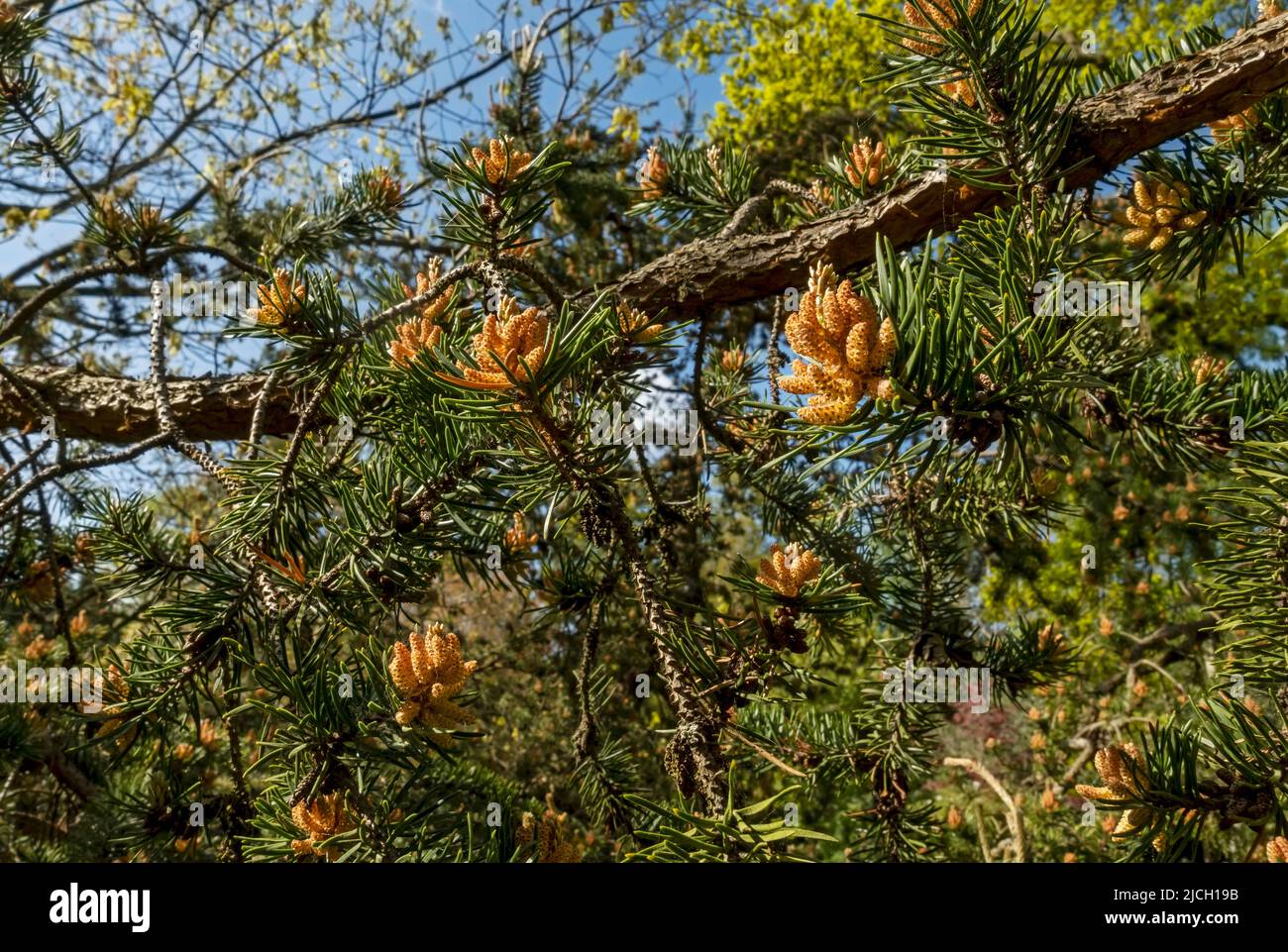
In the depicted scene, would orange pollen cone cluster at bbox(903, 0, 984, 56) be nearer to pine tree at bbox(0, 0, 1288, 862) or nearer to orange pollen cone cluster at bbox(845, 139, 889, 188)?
pine tree at bbox(0, 0, 1288, 862)

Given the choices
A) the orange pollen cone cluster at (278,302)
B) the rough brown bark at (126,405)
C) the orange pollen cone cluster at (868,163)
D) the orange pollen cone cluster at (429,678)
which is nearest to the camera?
the orange pollen cone cluster at (429,678)

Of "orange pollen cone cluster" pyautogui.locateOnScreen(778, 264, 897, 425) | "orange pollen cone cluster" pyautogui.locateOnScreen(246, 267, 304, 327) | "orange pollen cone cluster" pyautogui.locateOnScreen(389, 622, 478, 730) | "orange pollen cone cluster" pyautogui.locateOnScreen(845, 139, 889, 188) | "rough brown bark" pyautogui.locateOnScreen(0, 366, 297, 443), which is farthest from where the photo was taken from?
"rough brown bark" pyautogui.locateOnScreen(0, 366, 297, 443)

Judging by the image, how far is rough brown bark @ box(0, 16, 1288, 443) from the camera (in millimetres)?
759

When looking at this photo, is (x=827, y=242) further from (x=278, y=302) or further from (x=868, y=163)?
(x=278, y=302)

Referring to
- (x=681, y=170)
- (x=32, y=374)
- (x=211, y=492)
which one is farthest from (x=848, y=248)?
(x=211, y=492)

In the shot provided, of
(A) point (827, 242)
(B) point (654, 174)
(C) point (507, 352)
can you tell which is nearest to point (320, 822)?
(C) point (507, 352)

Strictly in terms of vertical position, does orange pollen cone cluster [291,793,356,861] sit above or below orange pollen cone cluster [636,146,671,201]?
below

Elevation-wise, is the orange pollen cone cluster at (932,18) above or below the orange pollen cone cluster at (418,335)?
above

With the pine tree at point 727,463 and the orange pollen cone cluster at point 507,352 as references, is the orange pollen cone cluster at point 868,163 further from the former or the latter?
the orange pollen cone cluster at point 507,352

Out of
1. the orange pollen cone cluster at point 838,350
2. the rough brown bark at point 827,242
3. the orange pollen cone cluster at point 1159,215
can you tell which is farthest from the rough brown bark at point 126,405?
the orange pollen cone cluster at point 1159,215

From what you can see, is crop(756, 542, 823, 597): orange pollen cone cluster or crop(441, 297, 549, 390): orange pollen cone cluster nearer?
crop(441, 297, 549, 390): orange pollen cone cluster

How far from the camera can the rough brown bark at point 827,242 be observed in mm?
759

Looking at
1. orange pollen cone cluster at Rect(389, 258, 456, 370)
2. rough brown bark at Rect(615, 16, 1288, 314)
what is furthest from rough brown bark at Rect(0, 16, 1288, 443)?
orange pollen cone cluster at Rect(389, 258, 456, 370)
